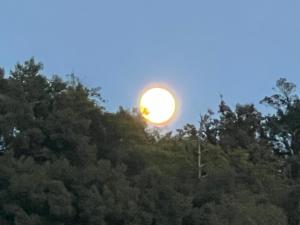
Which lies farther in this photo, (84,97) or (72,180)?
(84,97)

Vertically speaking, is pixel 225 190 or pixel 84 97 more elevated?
pixel 84 97

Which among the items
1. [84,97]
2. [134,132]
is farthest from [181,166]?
[84,97]

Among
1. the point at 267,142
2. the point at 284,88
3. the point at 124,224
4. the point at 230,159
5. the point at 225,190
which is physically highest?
the point at 284,88

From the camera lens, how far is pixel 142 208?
32062 mm

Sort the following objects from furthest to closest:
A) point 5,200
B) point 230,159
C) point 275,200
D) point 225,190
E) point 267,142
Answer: point 267,142 < point 230,159 < point 275,200 < point 225,190 < point 5,200

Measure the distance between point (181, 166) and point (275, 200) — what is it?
5.01m

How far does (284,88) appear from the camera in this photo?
5462cm

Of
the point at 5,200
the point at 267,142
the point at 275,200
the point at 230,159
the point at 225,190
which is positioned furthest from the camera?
the point at 267,142

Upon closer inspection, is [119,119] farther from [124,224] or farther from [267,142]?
[267,142]

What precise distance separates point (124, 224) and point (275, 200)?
9.53m

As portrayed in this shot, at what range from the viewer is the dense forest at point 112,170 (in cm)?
3138

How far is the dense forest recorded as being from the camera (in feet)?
103

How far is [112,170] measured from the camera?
108 ft

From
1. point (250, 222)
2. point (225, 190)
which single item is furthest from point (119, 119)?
point (250, 222)
